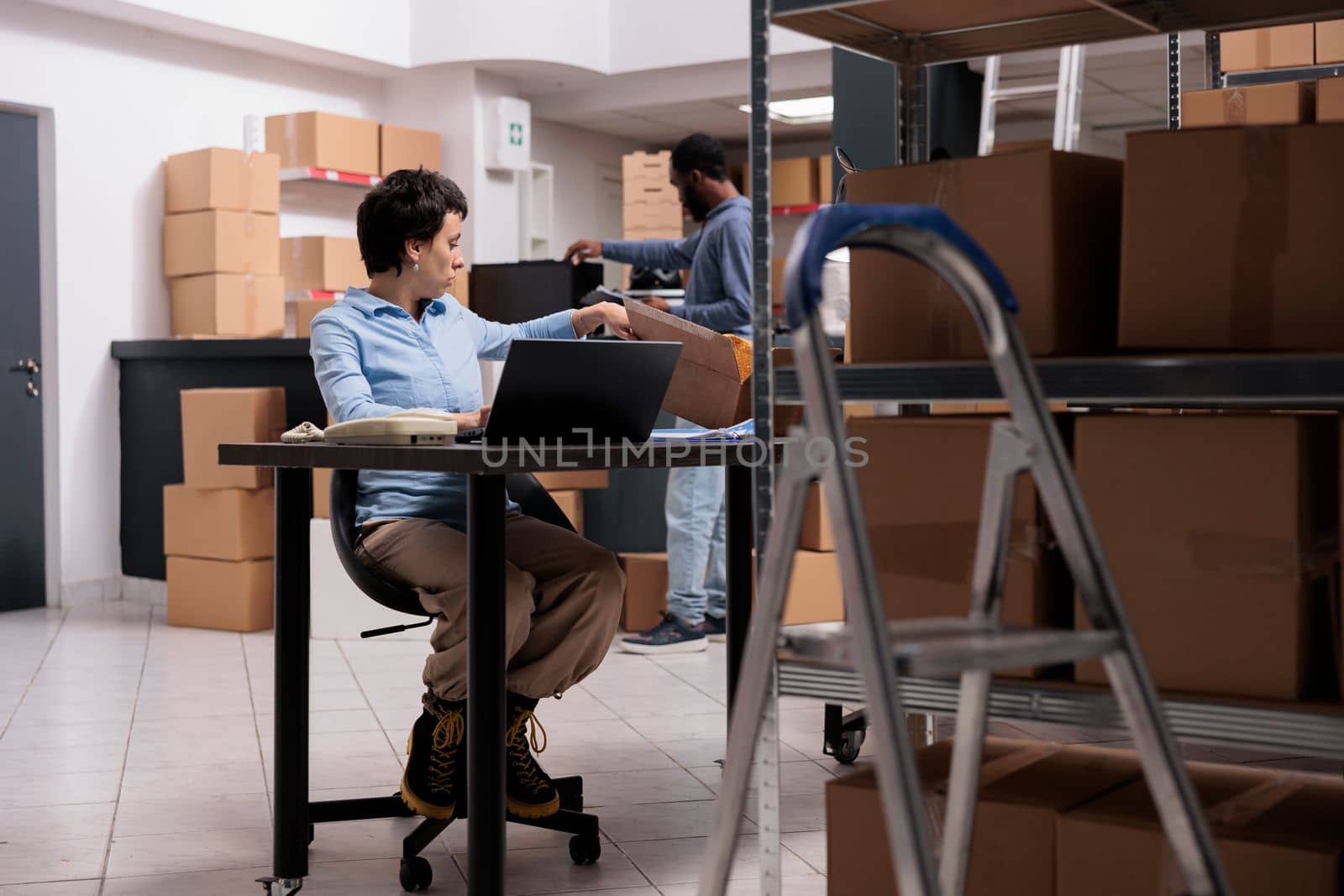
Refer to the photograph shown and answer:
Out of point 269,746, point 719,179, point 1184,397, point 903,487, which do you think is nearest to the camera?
point 1184,397

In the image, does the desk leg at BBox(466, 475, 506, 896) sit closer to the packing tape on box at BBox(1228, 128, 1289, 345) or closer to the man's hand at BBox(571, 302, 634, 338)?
the man's hand at BBox(571, 302, 634, 338)

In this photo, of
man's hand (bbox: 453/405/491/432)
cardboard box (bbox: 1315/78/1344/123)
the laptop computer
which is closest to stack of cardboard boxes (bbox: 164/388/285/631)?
man's hand (bbox: 453/405/491/432)

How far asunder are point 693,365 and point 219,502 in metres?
3.09

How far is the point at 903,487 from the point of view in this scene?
5.53 ft

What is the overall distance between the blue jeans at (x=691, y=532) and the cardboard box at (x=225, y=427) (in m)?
1.46

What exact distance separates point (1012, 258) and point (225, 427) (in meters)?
3.90

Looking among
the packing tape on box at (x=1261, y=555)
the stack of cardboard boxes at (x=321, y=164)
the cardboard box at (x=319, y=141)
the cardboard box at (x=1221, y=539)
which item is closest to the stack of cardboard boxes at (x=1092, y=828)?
the cardboard box at (x=1221, y=539)

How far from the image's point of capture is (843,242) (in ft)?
4.20

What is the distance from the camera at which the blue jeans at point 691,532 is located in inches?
179

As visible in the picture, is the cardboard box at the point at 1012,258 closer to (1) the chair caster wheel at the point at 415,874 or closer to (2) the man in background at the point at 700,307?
(1) the chair caster wheel at the point at 415,874

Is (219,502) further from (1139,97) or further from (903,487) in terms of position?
(1139,97)

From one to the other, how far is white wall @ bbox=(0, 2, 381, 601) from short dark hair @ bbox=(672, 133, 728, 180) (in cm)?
293

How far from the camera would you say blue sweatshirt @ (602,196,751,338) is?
14.0ft

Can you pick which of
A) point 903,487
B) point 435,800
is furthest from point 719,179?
point 903,487
